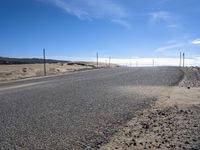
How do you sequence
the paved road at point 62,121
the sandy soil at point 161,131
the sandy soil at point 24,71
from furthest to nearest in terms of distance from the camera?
the sandy soil at point 24,71 < the paved road at point 62,121 < the sandy soil at point 161,131

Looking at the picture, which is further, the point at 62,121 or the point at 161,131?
the point at 62,121

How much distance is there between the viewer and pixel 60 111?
1275cm

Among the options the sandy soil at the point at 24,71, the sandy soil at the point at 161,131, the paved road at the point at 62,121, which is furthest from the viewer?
the sandy soil at the point at 24,71

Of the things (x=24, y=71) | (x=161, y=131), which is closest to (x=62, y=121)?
(x=161, y=131)

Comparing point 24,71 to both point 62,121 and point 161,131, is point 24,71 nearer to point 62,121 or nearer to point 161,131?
point 62,121

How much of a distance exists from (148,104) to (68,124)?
5564 millimetres

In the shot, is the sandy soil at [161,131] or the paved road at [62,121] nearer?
the sandy soil at [161,131]

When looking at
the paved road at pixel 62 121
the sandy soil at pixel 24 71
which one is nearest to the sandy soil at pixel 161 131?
the paved road at pixel 62 121

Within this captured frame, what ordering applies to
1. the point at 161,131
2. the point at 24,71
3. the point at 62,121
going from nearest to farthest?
the point at 161,131
the point at 62,121
the point at 24,71

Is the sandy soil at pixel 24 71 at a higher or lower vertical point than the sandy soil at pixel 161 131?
lower

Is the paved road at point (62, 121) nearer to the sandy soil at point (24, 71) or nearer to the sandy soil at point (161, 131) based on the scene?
the sandy soil at point (161, 131)

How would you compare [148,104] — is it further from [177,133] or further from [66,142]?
[66,142]

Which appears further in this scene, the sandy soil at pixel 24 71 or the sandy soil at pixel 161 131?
the sandy soil at pixel 24 71

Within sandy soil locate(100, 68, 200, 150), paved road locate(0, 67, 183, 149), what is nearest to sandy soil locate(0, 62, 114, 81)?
paved road locate(0, 67, 183, 149)
